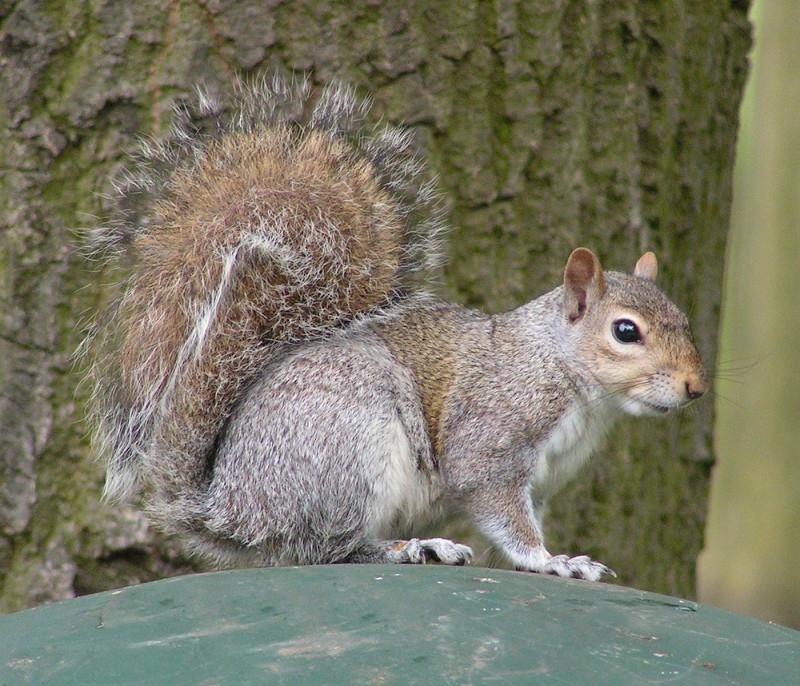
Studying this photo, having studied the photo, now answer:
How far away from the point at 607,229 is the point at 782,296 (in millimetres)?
2063

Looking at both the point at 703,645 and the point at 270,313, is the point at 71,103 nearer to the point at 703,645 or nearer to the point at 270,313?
the point at 270,313

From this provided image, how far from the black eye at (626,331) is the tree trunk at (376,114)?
0.39 m

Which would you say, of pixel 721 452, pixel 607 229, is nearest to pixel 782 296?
pixel 721 452

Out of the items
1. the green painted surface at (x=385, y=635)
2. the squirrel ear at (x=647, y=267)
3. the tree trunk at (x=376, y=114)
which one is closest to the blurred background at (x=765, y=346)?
the tree trunk at (x=376, y=114)

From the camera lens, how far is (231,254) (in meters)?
1.86

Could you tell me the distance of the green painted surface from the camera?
1.20 metres

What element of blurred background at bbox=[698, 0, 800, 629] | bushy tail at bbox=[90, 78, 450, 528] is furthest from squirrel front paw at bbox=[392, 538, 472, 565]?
blurred background at bbox=[698, 0, 800, 629]

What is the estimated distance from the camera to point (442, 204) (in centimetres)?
229

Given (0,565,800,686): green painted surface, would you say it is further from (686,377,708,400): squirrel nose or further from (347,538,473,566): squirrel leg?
(686,377,708,400): squirrel nose

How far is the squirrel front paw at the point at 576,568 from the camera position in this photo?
184 cm

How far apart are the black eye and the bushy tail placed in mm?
351

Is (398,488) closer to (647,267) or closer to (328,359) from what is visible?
(328,359)

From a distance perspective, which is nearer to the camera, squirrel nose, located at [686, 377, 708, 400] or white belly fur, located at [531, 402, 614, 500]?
squirrel nose, located at [686, 377, 708, 400]

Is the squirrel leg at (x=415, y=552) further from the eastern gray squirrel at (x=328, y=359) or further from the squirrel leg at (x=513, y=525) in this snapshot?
the squirrel leg at (x=513, y=525)
